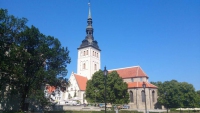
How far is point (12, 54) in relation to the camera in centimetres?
2605

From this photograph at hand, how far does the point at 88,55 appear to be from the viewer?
67938mm

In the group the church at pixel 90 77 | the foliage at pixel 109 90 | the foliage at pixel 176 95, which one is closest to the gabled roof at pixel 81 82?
the church at pixel 90 77

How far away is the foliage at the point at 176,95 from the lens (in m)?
54.4

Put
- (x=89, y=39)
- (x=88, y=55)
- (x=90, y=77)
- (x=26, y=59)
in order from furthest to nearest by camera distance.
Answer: (x=89, y=39) < (x=88, y=55) < (x=90, y=77) < (x=26, y=59)

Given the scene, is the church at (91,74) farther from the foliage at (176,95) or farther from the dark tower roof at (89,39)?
the foliage at (176,95)

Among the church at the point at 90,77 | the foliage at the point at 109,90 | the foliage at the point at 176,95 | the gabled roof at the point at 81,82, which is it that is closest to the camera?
the foliage at the point at 109,90

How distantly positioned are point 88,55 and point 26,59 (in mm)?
40834

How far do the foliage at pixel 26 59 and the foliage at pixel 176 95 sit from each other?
34.7 meters

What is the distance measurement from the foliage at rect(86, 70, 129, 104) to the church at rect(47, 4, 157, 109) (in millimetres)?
6630

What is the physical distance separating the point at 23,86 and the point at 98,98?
80.8ft

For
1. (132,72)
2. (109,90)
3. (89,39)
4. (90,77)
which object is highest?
(89,39)

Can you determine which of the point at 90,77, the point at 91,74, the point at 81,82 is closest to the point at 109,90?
the point at 81,82

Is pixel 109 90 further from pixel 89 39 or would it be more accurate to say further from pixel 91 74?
pixel 89 39

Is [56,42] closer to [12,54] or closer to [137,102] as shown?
[12,54]
